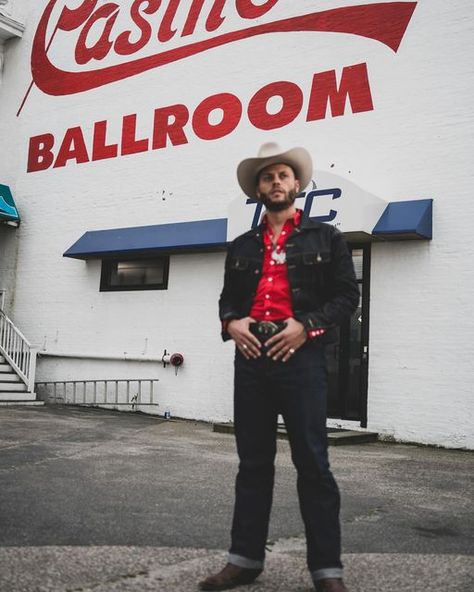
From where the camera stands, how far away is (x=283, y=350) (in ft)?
9.95

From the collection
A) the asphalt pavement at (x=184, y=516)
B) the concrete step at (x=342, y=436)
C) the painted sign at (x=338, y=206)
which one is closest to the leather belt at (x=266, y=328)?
the asphalt pavement at (x=184, y=516)

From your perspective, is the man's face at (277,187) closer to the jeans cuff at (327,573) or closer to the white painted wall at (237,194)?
the jeans cuff at (327,573)

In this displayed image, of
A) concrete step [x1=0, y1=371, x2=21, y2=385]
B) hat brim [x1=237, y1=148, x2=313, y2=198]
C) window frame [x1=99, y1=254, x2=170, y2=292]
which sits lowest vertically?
concrete step [x1=0, y1=371, x2=21, y2=385]

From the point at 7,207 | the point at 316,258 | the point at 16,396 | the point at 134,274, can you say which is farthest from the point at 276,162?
the point at 7,207

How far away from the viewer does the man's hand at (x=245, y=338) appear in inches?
122

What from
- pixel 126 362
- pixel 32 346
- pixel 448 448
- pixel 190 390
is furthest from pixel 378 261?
pixel 32 346

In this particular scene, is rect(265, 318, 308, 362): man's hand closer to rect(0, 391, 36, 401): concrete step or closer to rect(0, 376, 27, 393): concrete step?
rect(0, 391, 36, 401): concrete step

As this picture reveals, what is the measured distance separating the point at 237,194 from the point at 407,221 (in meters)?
3.13

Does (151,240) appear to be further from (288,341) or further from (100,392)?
(288,341)

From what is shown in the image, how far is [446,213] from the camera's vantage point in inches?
Result: 366

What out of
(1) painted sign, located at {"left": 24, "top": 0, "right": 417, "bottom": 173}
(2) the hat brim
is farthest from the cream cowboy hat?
(1) painted sign, located at {"left": 24, "top": 0, "right": 417, "bottom": 173}

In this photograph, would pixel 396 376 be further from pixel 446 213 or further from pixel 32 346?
pixel 32 346

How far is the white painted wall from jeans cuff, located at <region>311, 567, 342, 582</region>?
6.48 metres

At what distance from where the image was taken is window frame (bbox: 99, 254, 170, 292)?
1205cm
